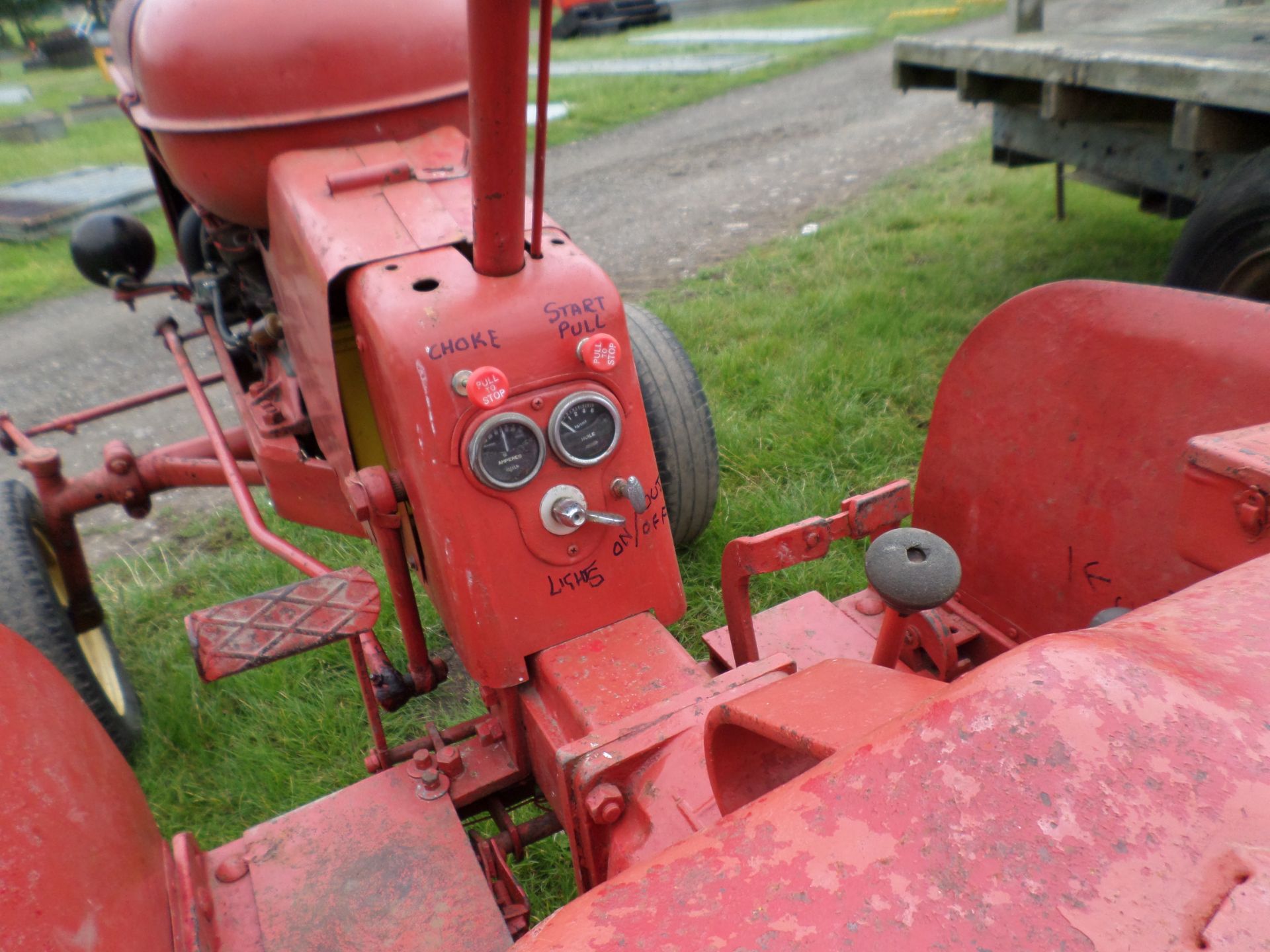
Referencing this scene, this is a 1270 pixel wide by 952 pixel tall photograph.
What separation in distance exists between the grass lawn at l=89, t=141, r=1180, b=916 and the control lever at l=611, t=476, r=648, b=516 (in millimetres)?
1000

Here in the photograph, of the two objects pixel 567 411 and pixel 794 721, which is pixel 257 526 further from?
pixel 794 721

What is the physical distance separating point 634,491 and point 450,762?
58 cm

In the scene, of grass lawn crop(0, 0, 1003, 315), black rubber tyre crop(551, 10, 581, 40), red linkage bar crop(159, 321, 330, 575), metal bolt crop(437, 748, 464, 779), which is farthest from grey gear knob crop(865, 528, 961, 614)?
black rubber tyre crop(551, 10, 581, 40)

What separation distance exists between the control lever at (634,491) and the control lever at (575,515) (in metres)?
0.04

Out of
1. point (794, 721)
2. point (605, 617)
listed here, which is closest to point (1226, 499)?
point (794, 721)

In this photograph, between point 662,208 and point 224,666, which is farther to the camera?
point 662,208

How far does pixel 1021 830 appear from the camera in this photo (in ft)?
2.10

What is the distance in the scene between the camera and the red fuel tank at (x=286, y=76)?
1.82m

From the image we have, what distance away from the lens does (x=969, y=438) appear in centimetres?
181

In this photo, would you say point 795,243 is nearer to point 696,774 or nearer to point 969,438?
point 969,438

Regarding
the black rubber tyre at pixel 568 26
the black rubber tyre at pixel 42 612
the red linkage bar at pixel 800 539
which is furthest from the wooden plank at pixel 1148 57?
the black rubber tyre at pixel 568 26

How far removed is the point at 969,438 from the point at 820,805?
125cm

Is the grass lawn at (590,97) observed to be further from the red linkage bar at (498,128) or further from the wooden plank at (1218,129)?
the wooden plank at (1218,129)

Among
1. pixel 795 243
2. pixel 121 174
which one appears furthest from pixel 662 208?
pixel 121 174
